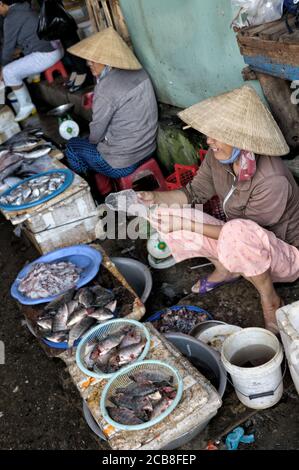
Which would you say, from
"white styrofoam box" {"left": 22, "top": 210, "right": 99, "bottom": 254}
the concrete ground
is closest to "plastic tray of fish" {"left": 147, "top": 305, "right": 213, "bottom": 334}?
the concrete ground

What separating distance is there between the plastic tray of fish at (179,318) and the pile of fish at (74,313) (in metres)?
0.42

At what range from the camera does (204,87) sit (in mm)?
4828

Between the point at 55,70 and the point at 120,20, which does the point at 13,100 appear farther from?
the point at 120,20

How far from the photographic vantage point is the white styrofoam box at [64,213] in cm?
495

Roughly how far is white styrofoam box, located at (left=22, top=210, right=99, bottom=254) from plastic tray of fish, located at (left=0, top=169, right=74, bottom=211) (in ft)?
0.97

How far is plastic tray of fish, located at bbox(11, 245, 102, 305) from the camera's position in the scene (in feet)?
13.1

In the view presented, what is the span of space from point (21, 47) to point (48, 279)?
16.9ft

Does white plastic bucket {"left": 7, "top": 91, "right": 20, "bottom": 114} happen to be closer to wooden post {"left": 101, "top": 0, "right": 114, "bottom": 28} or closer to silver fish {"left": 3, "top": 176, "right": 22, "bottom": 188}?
wooden post {"left": 101, "top": 0, "right": 114, "bottom": 28}

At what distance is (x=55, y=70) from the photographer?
8.36 meters

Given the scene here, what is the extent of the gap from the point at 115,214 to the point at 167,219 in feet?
5.98

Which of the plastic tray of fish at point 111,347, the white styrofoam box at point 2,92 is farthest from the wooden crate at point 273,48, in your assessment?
the white styrofoam box at point 2,92

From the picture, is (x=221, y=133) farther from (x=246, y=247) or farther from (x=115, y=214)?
(x=115, y=214)
